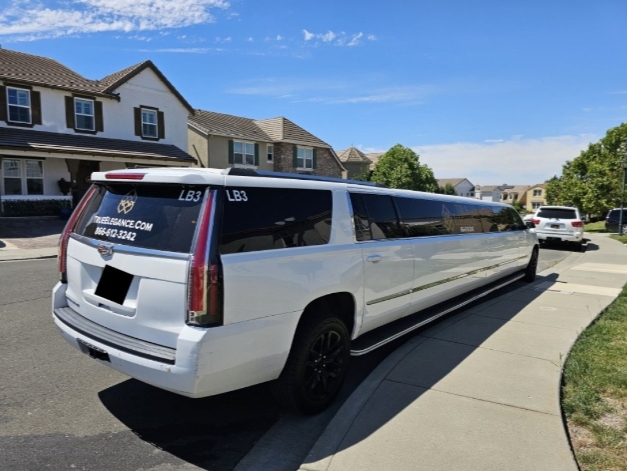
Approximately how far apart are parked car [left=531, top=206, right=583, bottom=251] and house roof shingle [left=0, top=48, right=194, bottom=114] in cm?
2002

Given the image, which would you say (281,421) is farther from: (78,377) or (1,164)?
(1,164)

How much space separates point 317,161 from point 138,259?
35.3 meters

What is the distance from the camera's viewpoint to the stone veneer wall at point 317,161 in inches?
1388

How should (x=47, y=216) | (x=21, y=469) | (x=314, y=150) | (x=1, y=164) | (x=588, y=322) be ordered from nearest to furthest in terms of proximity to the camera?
1. (x=21, y=469)
2. (x=588, y=322)
3. (x=1, y=164)
4. (x=47, y=216)
5. (x=314, y=150)

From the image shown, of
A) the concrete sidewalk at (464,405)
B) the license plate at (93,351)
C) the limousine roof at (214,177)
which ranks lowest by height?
the concrete sidewalk at (464,405)

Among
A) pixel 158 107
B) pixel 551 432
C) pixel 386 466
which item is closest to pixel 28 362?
pixel 386 466

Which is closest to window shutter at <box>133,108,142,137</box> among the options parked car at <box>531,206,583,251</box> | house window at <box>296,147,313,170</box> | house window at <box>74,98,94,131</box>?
house window at <box>74,98,94,131</box>

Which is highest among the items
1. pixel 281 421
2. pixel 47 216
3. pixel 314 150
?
pixel 314 150

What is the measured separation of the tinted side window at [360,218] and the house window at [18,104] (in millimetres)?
21329

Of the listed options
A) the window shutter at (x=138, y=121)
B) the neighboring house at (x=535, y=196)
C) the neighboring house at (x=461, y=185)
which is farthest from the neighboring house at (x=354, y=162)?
the neighboring house at (x=535, y=196)

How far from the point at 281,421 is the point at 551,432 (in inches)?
78.9

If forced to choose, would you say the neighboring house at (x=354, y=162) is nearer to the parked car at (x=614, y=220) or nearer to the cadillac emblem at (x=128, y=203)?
the parked car at (x=614, y=220)

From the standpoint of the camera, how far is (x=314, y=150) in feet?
123

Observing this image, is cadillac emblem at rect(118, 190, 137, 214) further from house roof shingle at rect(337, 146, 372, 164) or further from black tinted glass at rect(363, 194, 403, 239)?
house roof shingle at rect(337, 146, 372, 164)
